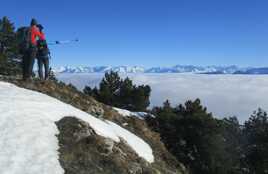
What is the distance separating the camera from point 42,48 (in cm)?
1881

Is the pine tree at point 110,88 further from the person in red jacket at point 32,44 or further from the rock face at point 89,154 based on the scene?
the rock face at point 89,154

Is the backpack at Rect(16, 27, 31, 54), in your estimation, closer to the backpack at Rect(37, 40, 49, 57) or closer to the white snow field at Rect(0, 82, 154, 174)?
the backpack at Rect(37, 40, 49, 57)

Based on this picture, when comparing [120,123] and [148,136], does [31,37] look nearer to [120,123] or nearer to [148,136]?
[120,123]

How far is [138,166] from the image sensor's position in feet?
42.4

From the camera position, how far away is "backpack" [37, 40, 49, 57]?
1867cm

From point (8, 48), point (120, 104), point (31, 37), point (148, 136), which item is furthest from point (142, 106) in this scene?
point (31, 37)

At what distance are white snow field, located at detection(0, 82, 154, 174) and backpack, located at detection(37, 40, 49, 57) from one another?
8.32 ft

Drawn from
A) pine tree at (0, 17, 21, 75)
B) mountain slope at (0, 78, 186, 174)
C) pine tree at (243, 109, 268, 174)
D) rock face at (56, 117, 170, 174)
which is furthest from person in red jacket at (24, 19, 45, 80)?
pine tree at (0, 17, 21, 75)

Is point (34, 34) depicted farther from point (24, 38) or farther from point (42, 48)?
point (42, 48)

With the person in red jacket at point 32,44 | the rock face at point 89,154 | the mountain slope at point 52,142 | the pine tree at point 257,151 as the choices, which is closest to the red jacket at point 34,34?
the person in red jacket at point 32,44

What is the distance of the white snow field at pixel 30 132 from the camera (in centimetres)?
996

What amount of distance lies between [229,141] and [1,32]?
3525 cm

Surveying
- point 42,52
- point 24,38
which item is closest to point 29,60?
point 42,52

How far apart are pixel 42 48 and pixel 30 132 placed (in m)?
7.95
